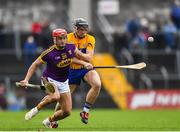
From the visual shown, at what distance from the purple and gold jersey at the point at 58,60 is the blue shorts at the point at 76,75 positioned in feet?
5.25

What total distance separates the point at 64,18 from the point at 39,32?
4824mm

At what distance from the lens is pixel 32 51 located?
31.5m

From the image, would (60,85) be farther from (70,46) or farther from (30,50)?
(30,50)

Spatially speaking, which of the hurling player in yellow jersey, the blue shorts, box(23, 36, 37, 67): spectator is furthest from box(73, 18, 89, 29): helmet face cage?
box(23, 36, 37, 67): spectator

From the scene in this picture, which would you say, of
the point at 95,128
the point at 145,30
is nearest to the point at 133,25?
the point at 145,30

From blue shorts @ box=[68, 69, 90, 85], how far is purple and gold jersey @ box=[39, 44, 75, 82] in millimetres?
1599

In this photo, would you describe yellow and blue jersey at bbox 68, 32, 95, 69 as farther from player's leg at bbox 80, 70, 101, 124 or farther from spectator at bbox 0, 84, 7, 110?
spectator at bbox 0, 84, 7, 110

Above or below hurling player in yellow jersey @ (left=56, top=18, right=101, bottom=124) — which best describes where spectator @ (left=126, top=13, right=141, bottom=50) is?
below

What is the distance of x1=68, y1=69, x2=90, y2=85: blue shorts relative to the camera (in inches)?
744

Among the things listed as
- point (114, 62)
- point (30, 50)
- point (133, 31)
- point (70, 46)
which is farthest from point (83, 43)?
point (133, 31)

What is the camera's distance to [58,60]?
55.6 ft

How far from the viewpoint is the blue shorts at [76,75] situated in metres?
18.9

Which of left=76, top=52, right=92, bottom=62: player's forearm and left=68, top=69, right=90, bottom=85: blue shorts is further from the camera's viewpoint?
left=68, top=69, right=90, bottom=85: blue shorts

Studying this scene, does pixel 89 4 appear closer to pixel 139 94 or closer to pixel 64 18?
pixel 64 18
